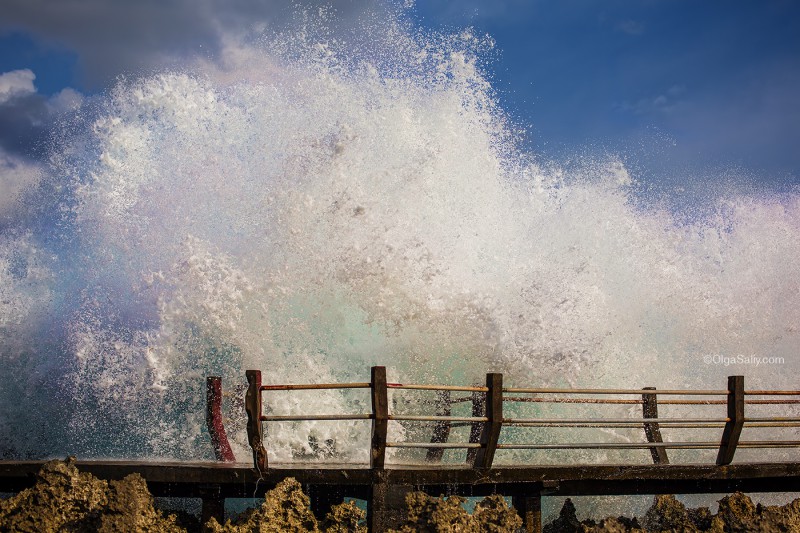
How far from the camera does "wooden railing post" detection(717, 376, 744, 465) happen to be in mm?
7508

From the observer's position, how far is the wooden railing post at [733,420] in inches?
296

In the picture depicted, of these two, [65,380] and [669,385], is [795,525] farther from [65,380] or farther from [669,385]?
[65,380]

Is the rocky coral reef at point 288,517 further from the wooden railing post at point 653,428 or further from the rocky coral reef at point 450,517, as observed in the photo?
the wooden railing post at point 653,428

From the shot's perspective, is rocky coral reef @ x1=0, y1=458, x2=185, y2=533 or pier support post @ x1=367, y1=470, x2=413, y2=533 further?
pier support post @ x1=367, y1=470, x2=413, y2=533

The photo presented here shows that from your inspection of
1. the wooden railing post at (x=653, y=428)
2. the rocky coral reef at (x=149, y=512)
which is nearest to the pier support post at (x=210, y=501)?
the rocky coral reef at (x=149, y=512)

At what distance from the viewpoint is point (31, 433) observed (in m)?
14.6

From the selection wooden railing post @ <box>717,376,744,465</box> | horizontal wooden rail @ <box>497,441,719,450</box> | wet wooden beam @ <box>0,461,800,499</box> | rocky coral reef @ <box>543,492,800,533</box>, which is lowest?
rocky coral reef @ <box>543,492,800,533</box>

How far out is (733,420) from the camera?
7512 millimetres

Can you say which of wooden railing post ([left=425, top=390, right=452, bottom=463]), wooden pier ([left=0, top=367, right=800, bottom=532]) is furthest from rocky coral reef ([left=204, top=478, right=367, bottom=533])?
wooden railing post ([left=425, top=390, right=452, bottom=463])

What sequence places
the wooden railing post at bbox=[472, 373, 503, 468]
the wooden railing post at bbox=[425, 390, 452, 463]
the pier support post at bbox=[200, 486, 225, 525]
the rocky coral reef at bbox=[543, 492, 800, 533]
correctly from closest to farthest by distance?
the wooden railing post at bbox=[472, 373, 503, 468]
the pier support post at bbox=[200, 486, 225, 525]
the rocky coral reef at bbox=[543, 492, 800, 533]
the wooden railing post at bbox=[425, 390, 452, 463]

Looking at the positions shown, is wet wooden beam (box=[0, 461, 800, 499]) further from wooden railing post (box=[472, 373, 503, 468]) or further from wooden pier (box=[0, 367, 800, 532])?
wooden railing post (box=[472, 373, 503, 468])

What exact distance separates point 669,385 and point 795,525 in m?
6.85

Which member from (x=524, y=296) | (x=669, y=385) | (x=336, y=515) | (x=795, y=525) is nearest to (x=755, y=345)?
(x=669, y=385)

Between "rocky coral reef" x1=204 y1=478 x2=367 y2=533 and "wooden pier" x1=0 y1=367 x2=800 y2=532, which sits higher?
"wooden pier" x1=0 y1=367 x2=800 y2=532
